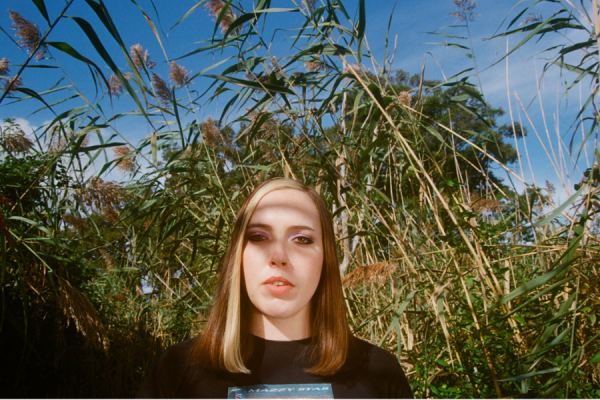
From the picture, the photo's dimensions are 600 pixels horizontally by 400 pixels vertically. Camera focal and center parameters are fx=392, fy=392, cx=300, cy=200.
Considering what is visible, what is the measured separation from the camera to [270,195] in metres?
1.19

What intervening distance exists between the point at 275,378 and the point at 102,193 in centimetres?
136

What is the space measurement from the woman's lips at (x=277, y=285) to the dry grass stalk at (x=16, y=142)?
6.50 feet

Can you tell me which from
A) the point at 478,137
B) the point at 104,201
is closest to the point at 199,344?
the point at 104,201

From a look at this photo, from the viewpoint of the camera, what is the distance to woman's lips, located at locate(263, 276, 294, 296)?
1031mm

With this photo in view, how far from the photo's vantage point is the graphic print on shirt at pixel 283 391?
0.93 metres

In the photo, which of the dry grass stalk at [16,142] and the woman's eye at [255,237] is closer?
the woman's eye at [255,237]

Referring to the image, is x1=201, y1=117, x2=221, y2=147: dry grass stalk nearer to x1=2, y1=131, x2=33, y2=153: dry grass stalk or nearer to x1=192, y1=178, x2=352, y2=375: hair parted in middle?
x1=192, y1=178, x2=352, y2=375: hair parted in middle

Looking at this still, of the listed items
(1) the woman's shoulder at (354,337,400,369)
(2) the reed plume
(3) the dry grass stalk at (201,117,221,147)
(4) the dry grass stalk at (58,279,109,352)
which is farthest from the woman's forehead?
(2) the reed plume

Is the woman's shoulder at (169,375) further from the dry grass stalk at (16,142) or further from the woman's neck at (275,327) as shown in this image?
the dry grass stalk at (16,142)

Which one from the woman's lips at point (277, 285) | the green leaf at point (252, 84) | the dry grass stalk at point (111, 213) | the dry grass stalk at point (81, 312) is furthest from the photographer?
the dry grass stalk at point (111, 213)

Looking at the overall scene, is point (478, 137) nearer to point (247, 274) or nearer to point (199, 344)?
point (247, 274)

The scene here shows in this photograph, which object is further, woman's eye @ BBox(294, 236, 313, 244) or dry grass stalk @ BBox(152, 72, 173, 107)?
dry grass stalk @ BBox(152, 72, 173, 107)

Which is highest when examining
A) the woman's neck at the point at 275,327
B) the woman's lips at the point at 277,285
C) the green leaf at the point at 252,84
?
the green leaf at the point at 252,84

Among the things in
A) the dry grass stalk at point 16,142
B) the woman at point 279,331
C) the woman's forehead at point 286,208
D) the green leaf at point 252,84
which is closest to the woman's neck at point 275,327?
the woman at point 279,331
